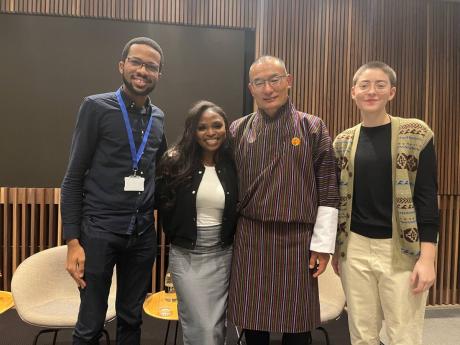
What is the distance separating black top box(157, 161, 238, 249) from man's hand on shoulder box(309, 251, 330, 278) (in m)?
0.41

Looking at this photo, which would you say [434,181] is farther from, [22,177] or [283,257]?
[22,177]

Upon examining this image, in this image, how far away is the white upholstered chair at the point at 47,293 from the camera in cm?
262

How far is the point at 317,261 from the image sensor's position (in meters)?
2.06

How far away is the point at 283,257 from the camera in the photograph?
2008 mm

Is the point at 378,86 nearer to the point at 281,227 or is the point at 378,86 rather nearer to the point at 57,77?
the point at 281,227

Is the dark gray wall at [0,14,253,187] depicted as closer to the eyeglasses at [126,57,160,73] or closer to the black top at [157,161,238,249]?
the eyeglasses at [126,57,160,73]

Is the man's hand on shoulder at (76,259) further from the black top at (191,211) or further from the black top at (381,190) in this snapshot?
the black top at (381,190)

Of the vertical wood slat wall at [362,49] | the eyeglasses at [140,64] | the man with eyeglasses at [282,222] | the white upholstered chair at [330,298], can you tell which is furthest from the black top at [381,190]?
the vertical wood slat wall at [362,49]

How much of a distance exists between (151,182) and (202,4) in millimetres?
2555

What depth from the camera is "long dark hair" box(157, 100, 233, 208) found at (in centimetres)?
208

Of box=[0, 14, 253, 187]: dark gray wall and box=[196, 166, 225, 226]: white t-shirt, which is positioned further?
box=[0, 14, 253, 187]: dark gray wall

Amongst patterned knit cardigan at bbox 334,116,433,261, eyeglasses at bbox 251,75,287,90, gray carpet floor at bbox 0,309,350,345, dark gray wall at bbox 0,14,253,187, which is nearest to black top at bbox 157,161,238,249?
eyeglasses at bbox 251,75,287,90

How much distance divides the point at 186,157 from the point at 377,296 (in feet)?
3.76

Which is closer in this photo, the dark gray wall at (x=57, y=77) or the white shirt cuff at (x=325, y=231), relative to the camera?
the white shirt cuff at (x=325, y=231)
